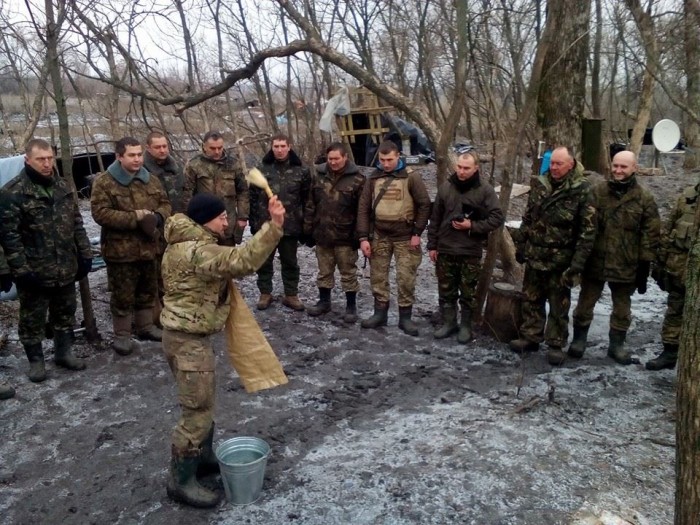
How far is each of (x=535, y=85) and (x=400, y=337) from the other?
284 cm

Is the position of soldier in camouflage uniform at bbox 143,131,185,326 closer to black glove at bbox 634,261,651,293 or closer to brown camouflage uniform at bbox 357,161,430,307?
brown camouflage uniform at bbox 357,161,430,307

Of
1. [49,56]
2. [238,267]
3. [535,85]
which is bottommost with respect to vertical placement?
[238,267]

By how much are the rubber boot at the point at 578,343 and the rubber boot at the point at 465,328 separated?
99cm

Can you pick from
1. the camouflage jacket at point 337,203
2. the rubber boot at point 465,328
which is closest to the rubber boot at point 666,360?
the rubber boot at point 465,328

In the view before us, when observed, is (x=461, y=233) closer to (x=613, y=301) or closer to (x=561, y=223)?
(x=561, y=223)

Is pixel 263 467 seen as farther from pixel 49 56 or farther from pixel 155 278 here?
pixel 49 56

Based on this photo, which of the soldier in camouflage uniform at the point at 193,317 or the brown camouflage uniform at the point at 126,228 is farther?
the brown camouflage uniform at the point at 126,228

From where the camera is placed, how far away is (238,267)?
10.1ft

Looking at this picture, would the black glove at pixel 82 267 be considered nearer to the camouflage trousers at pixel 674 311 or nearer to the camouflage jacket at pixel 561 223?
the camouflage jacket at pixel 561 223

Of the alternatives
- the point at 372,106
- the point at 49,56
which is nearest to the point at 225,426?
the point at 49,56

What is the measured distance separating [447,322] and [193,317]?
345cm

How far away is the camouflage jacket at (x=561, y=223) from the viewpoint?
16.6 ft

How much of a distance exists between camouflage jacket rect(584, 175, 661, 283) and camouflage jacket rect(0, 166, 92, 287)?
4.70 metres

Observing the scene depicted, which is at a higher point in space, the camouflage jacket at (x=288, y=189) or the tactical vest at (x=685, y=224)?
the camouflage jacket at (x=288, y=189)
